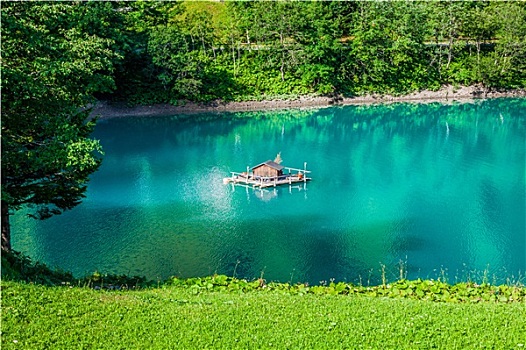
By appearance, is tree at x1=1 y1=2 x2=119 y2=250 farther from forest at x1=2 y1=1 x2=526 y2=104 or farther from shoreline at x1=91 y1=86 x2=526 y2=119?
forest at x1=2 y1=1 x2=526 y2=104

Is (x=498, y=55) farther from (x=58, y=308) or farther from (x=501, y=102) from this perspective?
(x=58, y=308)

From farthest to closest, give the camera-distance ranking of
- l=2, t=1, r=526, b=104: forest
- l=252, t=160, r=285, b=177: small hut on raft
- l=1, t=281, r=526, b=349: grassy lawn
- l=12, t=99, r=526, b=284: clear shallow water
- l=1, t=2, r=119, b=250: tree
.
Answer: l=2, t=1, r=526, b=104: forest < l=252, t=160, r=285, b=177: small hut on raft < l=12, t=99, r=526, b=284: clear shallow water < l=1, t=2, r=119, b=250: tree < l=1, t=281, r=526, b=349: grassy lawn

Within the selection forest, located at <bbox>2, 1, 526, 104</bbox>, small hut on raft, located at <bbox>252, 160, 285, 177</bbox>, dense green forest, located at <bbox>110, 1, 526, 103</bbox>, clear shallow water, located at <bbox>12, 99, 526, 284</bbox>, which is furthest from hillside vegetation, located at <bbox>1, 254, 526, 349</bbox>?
dense green forest, located at <bbox>110, 1, 526, 103</bbox>

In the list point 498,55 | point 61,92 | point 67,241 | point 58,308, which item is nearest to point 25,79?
point 61,92

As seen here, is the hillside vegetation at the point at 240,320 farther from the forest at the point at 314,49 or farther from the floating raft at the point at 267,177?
the forest at the point at 314,49

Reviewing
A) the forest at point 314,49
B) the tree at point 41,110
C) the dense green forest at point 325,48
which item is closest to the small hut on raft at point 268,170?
the tree at point 41,110

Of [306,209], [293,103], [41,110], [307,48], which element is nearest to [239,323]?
[41,110]

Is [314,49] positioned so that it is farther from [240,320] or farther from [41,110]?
[240,320]
